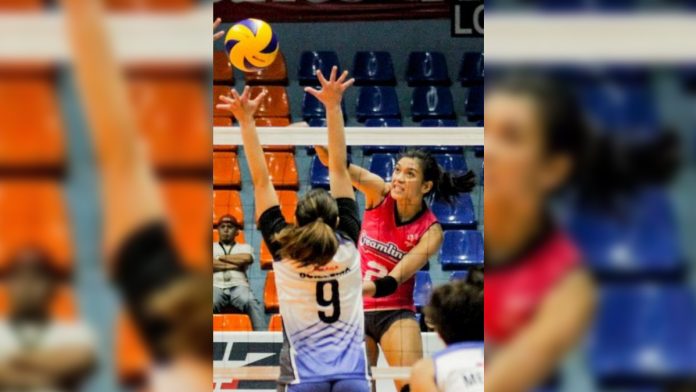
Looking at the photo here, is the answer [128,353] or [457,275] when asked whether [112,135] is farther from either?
[457,275]

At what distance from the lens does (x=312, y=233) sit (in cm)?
219

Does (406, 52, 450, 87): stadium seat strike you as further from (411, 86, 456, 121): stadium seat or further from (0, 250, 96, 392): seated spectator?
(0, 250, 96, 392): seated spectator

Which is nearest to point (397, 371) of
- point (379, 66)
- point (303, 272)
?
point (303, 272)

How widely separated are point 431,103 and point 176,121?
231 centimetres

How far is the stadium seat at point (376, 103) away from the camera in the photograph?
2795mm

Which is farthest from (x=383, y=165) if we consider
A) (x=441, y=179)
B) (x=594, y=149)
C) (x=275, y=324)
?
(x=594, y=149)

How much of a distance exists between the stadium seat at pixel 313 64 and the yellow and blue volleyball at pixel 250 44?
1.31 ft

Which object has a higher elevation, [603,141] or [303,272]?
[603,141]

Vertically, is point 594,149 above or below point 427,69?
below

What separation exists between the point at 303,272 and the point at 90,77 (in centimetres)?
172

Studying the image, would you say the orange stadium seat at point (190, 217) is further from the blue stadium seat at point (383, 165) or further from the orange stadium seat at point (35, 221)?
the blue stadium seat at point (383, 165)

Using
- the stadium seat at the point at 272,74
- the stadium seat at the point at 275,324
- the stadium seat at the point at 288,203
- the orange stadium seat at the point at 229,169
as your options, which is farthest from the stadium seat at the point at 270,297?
the stadium seat at the point at 272,74

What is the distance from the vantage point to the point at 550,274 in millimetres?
554

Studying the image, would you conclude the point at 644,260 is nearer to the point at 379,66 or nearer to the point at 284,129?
the point at 284,129
